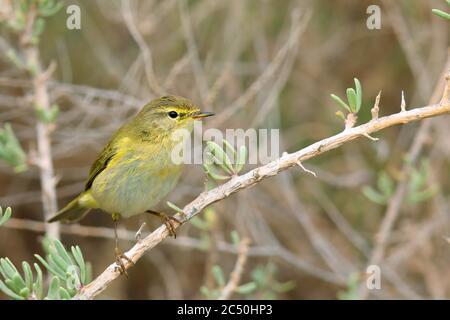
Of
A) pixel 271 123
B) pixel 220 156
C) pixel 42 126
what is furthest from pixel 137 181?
pixel 271 123

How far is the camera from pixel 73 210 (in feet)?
13.4

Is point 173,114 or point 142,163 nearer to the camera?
point 142,163

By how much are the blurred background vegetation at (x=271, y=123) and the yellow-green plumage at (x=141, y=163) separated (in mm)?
443

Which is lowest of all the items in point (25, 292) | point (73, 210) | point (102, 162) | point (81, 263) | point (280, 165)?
point (25, 292)

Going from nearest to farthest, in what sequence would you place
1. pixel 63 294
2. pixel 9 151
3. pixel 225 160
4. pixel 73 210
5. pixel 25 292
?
1. pixel 25 292
2. pixel 63 294
3. pixel 225 160
4. pixel 9 151
5. pixel 73 210

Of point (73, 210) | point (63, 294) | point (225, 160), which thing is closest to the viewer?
point (63, 294)

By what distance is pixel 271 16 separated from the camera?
5.45m

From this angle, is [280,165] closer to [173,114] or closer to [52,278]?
[52,278]

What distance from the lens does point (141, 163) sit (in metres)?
3.57

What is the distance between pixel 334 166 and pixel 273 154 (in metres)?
1.39

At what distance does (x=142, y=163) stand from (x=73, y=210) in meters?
0.80

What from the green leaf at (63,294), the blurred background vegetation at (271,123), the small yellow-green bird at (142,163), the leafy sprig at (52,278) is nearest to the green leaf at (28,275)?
the leafy sprig at (52,278)

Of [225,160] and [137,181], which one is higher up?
[137,181]

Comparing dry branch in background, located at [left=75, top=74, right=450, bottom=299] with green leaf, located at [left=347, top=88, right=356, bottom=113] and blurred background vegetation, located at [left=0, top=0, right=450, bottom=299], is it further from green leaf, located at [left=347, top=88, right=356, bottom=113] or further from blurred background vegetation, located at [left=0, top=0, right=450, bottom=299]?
blurred background vegetation, located at [left=0, top=0, right=450, bottom=299]
